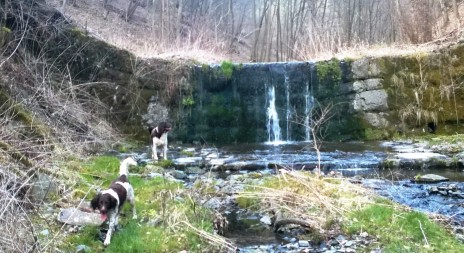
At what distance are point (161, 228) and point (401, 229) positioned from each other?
2.33 metres

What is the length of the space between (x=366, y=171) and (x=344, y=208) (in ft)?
10.3

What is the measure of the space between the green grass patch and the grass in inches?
58.0

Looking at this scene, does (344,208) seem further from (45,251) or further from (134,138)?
(134,138)

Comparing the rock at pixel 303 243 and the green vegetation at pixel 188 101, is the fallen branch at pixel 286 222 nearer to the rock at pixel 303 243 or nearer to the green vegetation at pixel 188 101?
the rock at pixel 303 243

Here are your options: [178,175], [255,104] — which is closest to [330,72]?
[255,104]

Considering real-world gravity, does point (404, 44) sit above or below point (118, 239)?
above

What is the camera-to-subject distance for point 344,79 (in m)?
13.4

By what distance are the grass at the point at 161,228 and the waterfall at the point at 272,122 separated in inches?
298

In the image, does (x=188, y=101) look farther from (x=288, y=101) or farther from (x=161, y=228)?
(x=161, y=228)

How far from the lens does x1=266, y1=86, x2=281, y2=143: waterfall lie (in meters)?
13.4

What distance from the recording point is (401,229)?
15.1 ft

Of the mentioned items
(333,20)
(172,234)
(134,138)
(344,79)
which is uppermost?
(333,20)

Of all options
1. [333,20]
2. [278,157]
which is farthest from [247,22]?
[278,157]

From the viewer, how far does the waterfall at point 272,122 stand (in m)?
13.4
